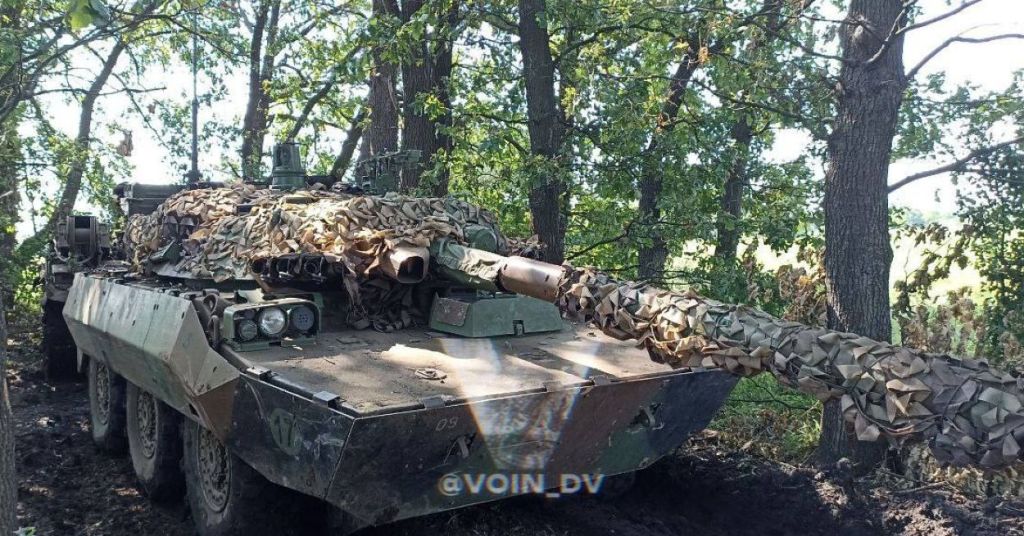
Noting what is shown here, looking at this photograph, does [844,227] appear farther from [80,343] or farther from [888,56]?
[80,343]

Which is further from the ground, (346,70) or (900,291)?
(346,70)

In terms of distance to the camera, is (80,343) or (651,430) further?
(80,343)

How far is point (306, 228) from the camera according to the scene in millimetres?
6293

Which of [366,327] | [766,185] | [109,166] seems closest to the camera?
[366,327]

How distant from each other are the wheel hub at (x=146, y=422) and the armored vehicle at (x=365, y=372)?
25 millimetres

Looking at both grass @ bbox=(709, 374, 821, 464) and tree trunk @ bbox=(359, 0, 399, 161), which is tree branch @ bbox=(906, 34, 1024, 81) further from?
tree trunk @ bbox=(359, 0, 399, 161)

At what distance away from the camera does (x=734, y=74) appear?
316 inches

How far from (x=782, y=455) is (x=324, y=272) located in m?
4.43

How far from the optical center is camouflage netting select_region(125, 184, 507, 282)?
19.7ft

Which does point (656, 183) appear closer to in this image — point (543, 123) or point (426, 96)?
point (543, 123)

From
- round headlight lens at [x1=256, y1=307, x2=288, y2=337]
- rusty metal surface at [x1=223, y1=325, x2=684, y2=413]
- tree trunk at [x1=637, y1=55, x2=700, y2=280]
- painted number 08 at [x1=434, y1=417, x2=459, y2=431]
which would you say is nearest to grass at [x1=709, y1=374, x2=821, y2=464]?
tree trunk at [x1=637, y1=55, x2=700, y2=280]

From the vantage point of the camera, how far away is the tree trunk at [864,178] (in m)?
6.64

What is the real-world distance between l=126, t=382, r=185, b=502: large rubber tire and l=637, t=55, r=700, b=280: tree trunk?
4.91 m

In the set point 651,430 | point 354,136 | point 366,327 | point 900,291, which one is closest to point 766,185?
point 900,291
